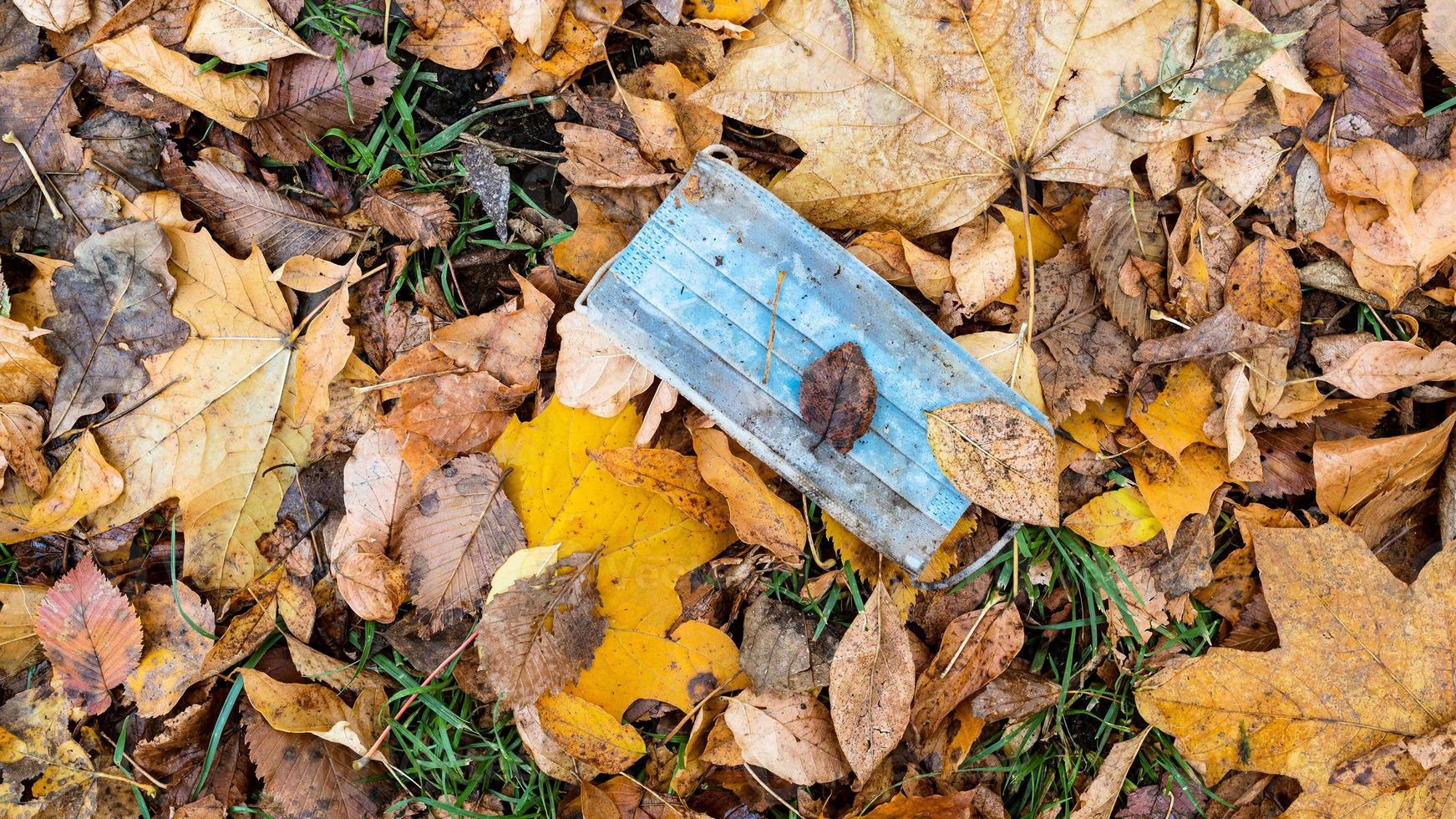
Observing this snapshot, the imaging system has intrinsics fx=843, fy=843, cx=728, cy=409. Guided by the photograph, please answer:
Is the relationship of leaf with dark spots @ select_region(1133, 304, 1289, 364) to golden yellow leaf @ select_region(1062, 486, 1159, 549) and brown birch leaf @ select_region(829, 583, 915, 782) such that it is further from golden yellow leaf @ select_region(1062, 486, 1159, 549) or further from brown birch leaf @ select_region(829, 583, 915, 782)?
brown birch leaf @ select_region(829, 583, 915, 782)

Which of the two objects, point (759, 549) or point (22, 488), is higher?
point (22, 488)

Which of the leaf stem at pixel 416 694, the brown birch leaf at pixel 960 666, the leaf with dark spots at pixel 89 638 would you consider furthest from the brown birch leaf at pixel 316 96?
the brown birch leaf at pixel 960 666

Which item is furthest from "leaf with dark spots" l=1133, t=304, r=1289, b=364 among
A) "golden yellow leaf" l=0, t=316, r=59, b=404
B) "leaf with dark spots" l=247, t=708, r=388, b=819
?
"golden yellow leaf" l=0, t=316, r=59, b=404

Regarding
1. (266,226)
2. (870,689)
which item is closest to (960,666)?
(870,689)

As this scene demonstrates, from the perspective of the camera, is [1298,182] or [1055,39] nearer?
[1055,39]

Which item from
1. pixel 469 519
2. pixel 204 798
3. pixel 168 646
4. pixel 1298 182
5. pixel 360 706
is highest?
pixel 1298 182

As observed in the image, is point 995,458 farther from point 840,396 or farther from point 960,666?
point 960,666

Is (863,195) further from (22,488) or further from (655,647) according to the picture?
(22,488)

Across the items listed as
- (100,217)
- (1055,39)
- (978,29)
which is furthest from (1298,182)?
(100,217)
